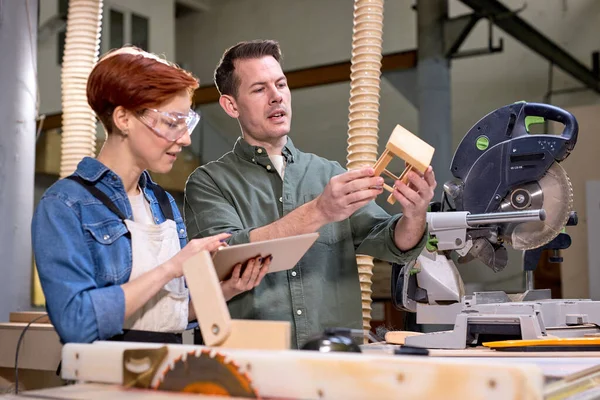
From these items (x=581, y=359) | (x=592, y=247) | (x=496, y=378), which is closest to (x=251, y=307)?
(x=581, y=359)

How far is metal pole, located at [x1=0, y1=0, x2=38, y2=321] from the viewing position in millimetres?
4223

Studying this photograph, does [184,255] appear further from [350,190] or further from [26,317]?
[26,317]

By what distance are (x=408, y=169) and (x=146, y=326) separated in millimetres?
871

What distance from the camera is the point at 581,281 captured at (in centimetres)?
576

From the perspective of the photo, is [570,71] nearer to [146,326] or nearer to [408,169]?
[408,169]

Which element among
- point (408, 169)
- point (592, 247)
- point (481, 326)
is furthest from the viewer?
point (592, 247)

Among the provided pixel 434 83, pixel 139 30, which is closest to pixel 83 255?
pixel 434 83

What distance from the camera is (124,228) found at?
1.88 metres

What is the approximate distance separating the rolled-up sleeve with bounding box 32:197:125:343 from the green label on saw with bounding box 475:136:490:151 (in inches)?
63.6

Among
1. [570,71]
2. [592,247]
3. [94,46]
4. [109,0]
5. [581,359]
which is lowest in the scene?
[581,359]

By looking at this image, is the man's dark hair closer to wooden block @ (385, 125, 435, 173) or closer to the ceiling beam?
wooden block @ (385, 125, 435, 173)

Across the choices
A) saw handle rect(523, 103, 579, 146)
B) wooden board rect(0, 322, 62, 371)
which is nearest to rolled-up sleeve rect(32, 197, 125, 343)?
saw handle rect(523, 103, 579, 146)

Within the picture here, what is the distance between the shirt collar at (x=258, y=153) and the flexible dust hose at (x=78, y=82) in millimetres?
1640

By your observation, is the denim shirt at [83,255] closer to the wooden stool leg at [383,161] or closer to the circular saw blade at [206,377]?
the circular saw blade at [206,377]
